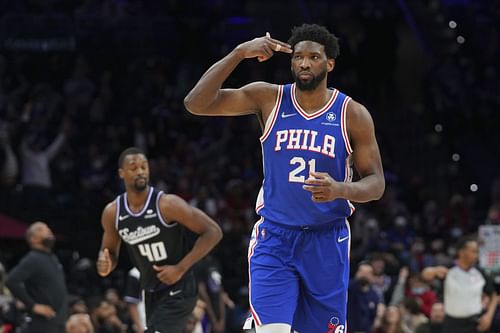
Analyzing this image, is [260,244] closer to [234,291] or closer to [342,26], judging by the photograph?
[234,291]

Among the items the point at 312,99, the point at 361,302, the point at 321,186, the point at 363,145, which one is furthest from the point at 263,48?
the point at 361,302

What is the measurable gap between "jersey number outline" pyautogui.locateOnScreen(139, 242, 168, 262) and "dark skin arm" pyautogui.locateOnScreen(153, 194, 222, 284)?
0.07 meters

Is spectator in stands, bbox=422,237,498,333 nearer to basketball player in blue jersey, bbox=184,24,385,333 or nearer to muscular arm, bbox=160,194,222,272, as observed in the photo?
muscular arm, bbox=160,194,222,272

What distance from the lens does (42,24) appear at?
62.1 ft

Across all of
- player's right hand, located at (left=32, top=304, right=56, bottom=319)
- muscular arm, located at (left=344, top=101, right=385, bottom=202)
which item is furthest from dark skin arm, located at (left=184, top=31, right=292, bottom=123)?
player's right hand, located at (left=32, top=304, right=56, bottom=319)

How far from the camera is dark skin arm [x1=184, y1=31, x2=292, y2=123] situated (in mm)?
6168

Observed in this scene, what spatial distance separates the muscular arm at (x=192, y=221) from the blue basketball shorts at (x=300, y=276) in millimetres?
1938

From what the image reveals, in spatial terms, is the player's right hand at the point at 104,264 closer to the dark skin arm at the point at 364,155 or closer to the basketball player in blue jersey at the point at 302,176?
the basketball player in blue jersey at the point at 302,176

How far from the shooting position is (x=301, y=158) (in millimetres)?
6270

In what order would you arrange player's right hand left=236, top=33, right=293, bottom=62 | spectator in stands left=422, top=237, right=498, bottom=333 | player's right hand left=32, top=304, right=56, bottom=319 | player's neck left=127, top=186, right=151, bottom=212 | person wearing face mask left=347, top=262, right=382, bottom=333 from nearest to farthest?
player's right hand left=236, top=33, right=293, bottom=62, player's neck left=127, top=186, right=151, bottom=212, player's right hand left=32, top=304, right=56, bottom=319, spectator in stands left=422, top=237, right=498, bottom=333, person wearing face mask left=347, top=262, right=382, bottom=333

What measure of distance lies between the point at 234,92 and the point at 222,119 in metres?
13.1

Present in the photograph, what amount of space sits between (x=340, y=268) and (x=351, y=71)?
13773 millimetres

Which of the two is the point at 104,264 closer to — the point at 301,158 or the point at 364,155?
the point at 301,158

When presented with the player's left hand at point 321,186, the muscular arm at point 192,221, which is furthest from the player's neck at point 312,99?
the muscular arm at point 192,221
